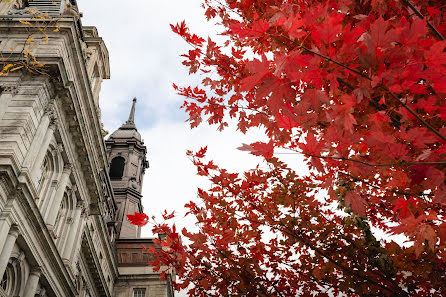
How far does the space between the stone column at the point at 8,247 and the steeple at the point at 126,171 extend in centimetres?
2736

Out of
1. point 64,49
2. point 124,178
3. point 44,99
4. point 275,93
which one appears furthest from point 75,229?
point 124,178

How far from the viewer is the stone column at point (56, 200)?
15.5 metres

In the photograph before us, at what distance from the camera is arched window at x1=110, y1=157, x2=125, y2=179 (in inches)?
1716

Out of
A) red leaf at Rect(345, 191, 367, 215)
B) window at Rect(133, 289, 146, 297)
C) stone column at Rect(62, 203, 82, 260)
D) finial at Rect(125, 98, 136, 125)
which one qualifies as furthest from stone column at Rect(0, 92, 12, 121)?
finial at Rect(125, 98, 136, 125)

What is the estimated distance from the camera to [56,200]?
15844 mm

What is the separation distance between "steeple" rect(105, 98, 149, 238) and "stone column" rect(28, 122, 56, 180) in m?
26.0

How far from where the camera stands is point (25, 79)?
1444 cm

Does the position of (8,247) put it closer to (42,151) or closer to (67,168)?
(42,151)

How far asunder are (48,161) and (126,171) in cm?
2825

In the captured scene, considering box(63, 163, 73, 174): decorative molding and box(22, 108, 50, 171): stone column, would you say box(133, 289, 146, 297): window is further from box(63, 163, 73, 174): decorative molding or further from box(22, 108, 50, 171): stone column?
box(22, 108, 50, 171): stone column

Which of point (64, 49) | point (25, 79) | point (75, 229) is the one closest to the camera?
point (25, 79)

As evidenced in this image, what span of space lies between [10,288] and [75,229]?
203 inches

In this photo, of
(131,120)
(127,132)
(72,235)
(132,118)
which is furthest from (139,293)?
(132,118)

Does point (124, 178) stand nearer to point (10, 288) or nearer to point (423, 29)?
point (10, 288)
